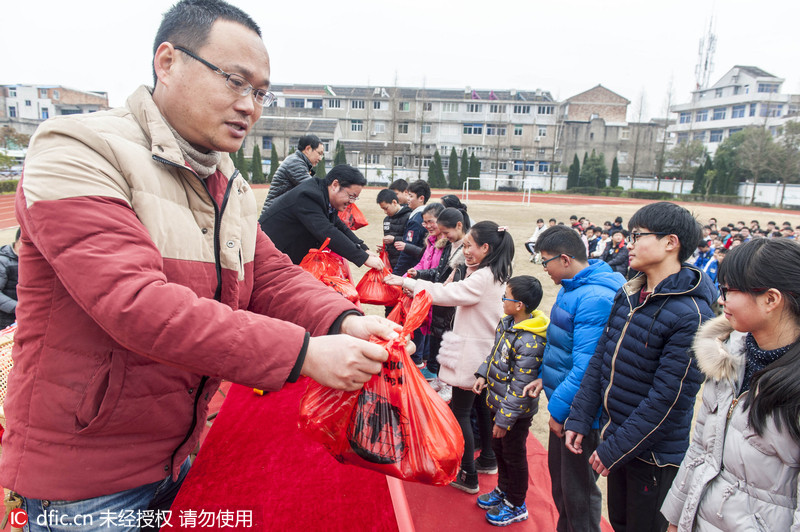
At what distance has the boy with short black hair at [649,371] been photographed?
211 centimetres

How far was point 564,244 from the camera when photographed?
285 centimetres

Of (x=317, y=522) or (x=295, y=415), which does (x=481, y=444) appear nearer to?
(x=295, y=415)

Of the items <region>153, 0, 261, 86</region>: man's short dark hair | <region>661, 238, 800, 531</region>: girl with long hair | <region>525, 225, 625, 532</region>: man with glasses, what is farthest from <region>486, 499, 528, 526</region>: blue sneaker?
<region>153, 0, 261, 86</region>: man's short dark hair

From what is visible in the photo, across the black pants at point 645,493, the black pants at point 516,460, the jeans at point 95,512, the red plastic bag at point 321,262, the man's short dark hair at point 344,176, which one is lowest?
the black pants at point 516,460

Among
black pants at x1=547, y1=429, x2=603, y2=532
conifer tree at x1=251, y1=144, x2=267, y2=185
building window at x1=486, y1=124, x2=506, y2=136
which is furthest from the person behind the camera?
building window at x1=486, y1=124, x2=506, y2=136

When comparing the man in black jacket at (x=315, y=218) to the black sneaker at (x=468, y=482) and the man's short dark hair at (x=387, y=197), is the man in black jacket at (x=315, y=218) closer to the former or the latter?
the black sneaker at (x=468, y=482)

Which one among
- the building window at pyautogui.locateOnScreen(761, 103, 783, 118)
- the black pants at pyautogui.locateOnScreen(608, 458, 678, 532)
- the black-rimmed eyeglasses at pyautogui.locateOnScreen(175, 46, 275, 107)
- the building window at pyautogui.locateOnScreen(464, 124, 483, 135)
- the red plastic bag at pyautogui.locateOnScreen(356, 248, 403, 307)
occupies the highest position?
the building window at pyautogui.locateOnScreen(761, 103, 783, 118)

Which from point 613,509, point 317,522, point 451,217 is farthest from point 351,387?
point 451,217

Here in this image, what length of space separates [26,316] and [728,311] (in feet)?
7.40

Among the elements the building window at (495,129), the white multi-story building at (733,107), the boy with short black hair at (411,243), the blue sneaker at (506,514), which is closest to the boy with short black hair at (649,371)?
the blue sneaker at (506,514)

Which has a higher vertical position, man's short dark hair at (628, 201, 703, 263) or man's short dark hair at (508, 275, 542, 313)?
man's short dark hair at (628, 201, 703, 263)

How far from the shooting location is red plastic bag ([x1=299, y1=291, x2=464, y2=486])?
127cm

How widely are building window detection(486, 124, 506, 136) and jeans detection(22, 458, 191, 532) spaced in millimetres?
51034

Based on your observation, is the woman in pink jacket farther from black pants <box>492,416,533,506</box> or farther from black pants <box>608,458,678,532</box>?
black pants <box>608,458,678,532</box>
